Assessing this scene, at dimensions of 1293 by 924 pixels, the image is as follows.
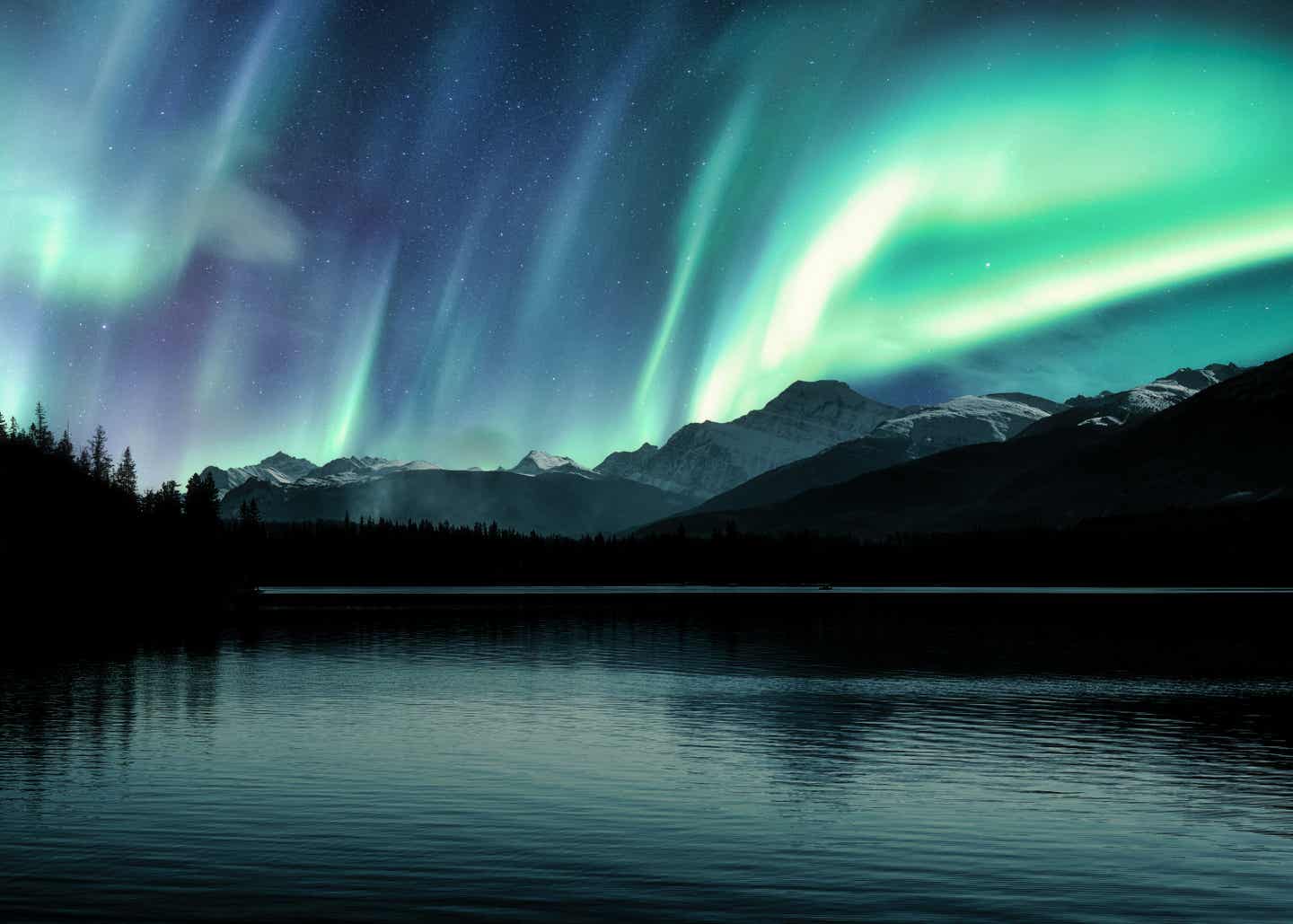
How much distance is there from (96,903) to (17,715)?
43.5 metres

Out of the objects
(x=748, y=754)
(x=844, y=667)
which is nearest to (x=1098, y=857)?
(x=748, y=754)

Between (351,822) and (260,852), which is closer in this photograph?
(260,852)

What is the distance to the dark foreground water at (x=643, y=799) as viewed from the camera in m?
30.2

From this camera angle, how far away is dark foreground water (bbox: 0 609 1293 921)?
30.2 m

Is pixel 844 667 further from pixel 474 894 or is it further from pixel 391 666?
pixel 474 894

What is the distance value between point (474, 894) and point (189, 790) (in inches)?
776

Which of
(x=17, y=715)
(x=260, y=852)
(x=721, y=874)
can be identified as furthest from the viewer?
(x=17, y=715)

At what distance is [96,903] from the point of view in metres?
29.0

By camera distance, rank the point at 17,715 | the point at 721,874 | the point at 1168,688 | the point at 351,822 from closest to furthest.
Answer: the point at 721,874 → the point at 351,822 → the point at 17,715 → the point at 1168,688

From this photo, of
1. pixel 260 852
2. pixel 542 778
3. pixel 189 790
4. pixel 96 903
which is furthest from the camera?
pixel 542 778

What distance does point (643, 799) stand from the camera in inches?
1730

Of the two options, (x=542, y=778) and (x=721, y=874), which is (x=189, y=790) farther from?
(x=721, y=874)

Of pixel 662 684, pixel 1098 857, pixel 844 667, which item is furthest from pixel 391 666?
pixel 1098 857

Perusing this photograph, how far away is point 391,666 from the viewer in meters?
105
